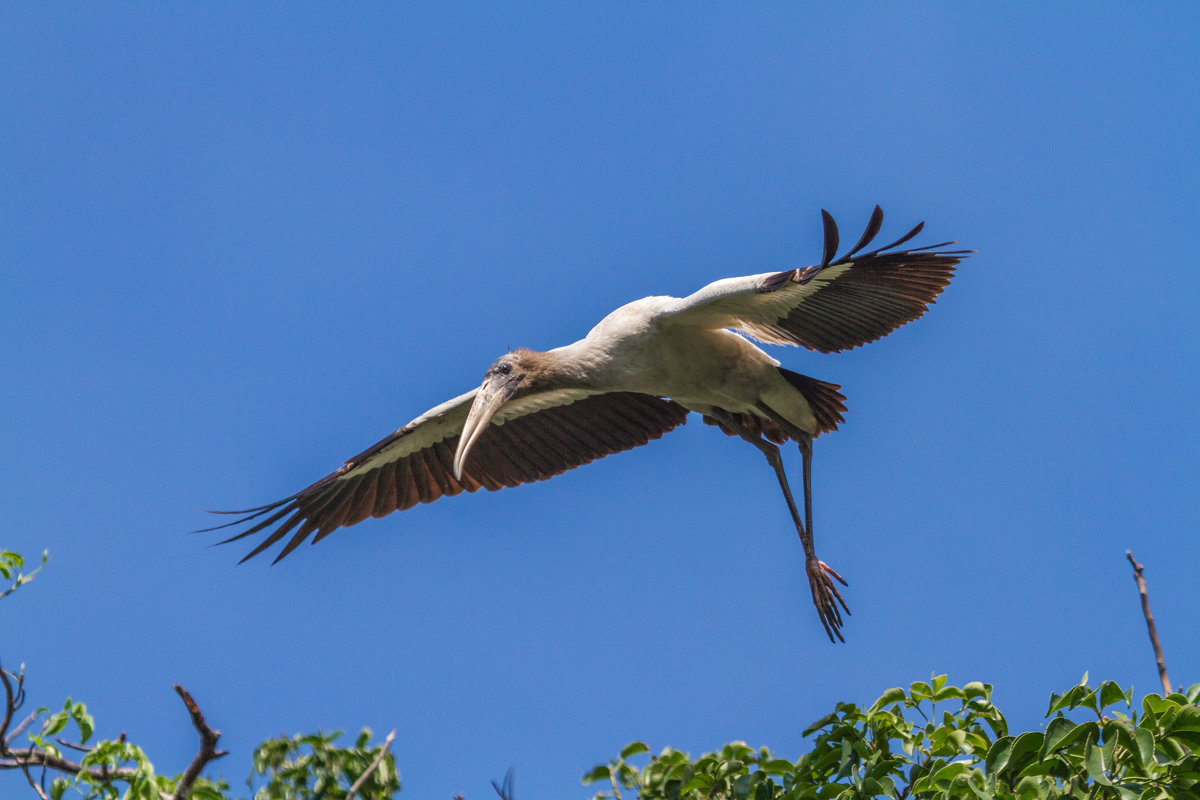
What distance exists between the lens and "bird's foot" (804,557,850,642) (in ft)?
19.9

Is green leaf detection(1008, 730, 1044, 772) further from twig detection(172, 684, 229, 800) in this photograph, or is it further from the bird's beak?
the bird's beak

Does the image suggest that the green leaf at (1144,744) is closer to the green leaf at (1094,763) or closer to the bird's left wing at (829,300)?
the green leaf at (1094,763)

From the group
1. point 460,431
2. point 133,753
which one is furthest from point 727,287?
point 133,753

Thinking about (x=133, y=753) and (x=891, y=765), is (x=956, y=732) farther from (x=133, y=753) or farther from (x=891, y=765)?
(x=133, y=753)

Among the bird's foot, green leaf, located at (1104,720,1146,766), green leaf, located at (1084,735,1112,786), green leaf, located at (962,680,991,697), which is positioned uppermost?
the bird's foot

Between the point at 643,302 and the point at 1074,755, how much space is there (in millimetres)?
3627

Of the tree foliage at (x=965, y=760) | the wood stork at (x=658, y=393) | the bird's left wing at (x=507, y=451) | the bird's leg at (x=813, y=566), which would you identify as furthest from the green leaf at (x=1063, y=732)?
the bird's left wing at (x=507, y=451)

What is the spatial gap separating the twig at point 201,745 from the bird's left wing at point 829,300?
2986mm

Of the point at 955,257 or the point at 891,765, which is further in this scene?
the point at 955,257

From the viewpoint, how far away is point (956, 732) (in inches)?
123

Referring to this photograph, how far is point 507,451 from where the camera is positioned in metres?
6.94

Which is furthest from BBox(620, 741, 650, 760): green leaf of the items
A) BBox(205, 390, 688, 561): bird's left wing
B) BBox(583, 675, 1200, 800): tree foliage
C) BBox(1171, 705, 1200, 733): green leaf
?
BBox(205, 390, 688, 561): bird's left wing

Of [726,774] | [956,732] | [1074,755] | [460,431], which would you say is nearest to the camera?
[1074,755]

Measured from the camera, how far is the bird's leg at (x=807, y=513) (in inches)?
240
